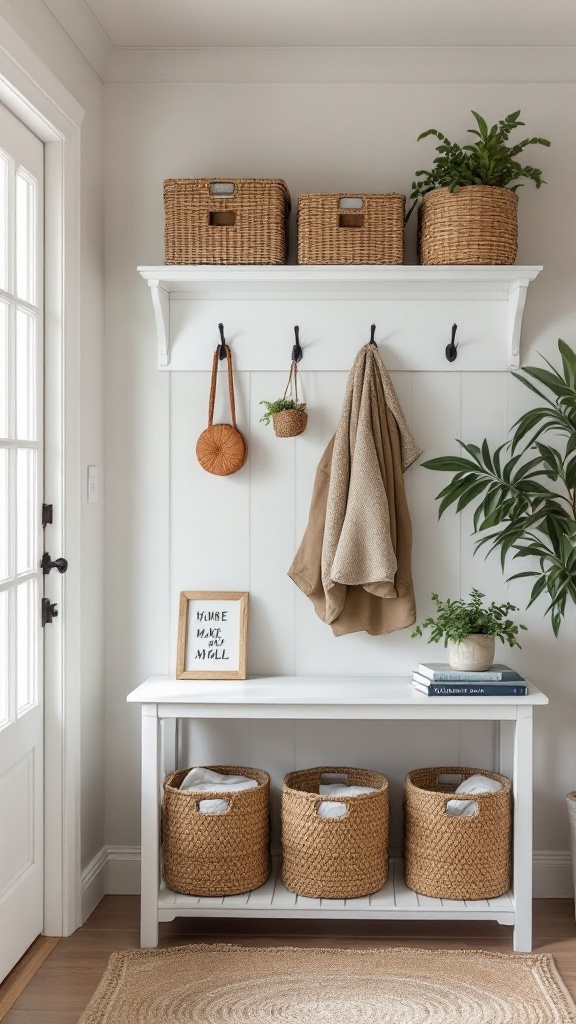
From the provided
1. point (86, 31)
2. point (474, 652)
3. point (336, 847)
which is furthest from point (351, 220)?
point (336, 847)

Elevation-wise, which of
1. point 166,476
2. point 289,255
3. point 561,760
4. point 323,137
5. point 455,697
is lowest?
point 561,760

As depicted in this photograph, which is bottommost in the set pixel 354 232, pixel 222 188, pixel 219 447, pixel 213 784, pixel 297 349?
pixel 213 784

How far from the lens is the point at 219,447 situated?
267cm

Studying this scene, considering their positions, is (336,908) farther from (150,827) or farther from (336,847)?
(150,827)

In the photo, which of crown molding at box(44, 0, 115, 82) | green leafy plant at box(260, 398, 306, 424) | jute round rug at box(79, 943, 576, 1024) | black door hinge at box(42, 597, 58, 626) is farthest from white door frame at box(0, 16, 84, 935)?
green leafy plant at box(260, 398, 306, 424)

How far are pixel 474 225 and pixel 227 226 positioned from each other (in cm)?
68

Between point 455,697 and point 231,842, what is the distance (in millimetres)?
711

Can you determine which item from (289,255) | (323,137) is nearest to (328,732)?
(289,255)

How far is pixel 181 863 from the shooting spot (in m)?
2.44

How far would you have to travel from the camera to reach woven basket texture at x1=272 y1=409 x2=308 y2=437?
2.60m

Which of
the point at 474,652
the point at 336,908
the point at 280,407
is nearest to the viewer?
the point at 336,908

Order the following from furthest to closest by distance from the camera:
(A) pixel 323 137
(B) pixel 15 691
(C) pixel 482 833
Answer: (A) pixel 323 137, (C) pixel 482 833, (B) pixel 15 691

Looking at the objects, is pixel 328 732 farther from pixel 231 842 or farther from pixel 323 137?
pixel 323 137

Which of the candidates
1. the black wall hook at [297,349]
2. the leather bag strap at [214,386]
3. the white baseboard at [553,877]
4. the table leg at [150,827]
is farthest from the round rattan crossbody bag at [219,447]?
the white baseboard at [553,877]
